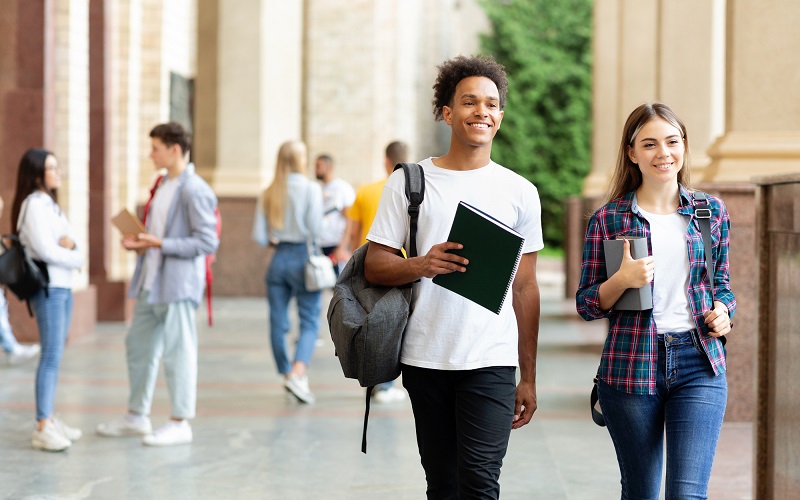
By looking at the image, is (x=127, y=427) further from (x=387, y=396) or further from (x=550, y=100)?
(x=550, y=100)

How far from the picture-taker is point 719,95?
13609 millimetres

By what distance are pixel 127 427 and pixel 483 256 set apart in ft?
14.7

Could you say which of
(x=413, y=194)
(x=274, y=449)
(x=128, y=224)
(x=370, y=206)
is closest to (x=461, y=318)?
(x=413, y=194)

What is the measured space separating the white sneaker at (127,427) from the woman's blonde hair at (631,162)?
437 cm

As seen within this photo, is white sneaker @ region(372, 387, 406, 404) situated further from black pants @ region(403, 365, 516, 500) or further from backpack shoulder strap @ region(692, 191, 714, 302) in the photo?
backpack shoulder strap @ region(692, 191, 714, 302)

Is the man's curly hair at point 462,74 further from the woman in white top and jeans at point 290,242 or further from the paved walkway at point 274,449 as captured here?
the woman in white top and jeans at point 290,242

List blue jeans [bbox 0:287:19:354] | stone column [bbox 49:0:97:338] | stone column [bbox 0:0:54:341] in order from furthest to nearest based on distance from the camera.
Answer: stone column [bbox 49:0:97:338]
stone column [bbox 0:0:54:341]
blue jeans [bbox 0:287:19:354]

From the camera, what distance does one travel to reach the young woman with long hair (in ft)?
13.2

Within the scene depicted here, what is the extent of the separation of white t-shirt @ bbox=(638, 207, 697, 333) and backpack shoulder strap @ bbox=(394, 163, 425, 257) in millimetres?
765

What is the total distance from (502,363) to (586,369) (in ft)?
24.2

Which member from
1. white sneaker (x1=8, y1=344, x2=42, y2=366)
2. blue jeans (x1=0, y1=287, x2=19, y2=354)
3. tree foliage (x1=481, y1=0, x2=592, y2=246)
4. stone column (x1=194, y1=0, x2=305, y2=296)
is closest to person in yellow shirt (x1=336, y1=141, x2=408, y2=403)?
white sneaker (x1=8, y1=344, x2=42, y2=366)

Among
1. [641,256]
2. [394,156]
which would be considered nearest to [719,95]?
[394,156]

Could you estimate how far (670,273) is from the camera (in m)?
4.12

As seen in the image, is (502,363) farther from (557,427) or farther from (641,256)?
(557,427)
